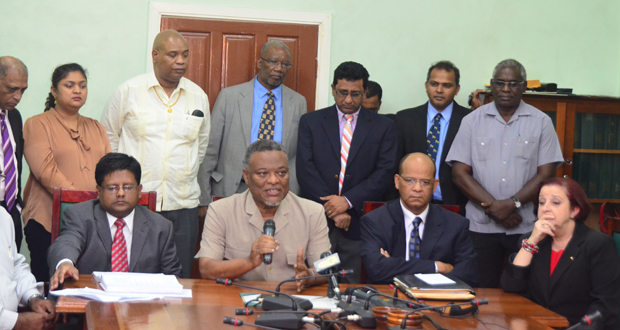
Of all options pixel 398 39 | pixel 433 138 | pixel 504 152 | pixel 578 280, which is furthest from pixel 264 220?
pixel 398 39

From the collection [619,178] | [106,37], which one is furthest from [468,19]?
[106,37]

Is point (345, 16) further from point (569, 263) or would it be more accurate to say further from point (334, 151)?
point (569, 263)

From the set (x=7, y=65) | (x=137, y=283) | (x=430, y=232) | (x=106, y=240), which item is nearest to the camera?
(x=137, y=283)

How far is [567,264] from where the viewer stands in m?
3.01

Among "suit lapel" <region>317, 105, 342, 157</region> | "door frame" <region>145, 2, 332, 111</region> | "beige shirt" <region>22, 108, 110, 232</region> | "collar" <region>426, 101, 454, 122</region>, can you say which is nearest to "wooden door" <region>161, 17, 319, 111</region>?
"door frame" <region>145, 2, 332, 111</region>

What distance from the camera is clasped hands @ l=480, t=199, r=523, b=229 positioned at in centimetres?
414

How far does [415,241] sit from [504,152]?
131cm

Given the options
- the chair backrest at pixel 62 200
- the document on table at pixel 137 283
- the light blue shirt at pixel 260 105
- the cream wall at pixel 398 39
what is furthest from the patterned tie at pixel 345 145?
the document on table at pixel 137 283

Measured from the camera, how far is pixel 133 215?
10.8ft

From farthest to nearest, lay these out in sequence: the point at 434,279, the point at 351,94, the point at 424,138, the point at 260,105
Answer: the point at 260,105, the point at 424,138, the point at 351,94, the point at 434,279

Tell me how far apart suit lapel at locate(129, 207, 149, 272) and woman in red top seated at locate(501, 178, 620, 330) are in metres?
1.79

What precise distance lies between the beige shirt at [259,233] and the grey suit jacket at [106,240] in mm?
210

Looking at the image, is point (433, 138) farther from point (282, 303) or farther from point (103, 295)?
point (103, 295)

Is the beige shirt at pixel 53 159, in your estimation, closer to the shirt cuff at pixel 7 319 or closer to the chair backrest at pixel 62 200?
the chair backrest at pixel 62 200
